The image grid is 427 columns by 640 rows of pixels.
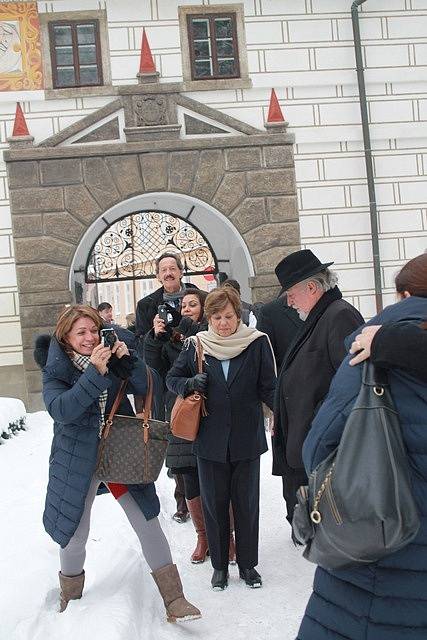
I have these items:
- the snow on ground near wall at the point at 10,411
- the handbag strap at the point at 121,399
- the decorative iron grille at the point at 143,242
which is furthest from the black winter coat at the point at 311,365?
the decorative iron grille at the point at 143,242

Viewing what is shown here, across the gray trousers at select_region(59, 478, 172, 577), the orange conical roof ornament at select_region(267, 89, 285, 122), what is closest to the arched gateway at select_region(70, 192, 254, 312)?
the orange conical roof ornament at select_region(267, 89, 285, 122)

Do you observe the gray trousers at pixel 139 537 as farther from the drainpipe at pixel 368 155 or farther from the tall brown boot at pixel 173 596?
the drainpipe at pixel 368 155

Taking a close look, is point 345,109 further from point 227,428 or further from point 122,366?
point 122,366

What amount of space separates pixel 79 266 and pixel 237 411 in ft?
27.7

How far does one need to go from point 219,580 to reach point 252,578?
7.4 inches

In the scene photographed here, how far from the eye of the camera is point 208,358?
16.5 ft

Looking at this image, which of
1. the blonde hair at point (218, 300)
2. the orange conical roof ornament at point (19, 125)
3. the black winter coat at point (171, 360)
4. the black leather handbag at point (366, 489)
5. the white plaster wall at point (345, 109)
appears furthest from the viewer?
the white plaster wall at point (345, 109)

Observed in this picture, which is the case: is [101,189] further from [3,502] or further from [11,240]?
[3,502]

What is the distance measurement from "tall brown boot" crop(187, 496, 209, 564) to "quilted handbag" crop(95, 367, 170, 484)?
1.20m

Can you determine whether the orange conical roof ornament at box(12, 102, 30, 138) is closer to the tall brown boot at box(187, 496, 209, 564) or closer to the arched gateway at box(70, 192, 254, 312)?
the arched gateway at box(70, 192, 254, 312)

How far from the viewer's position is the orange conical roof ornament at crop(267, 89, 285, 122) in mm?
12461

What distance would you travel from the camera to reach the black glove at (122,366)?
169 inches

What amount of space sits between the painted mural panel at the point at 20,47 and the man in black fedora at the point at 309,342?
9062 mm

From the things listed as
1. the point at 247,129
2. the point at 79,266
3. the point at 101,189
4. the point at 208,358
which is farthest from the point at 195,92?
the point at 208,358
